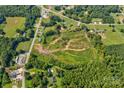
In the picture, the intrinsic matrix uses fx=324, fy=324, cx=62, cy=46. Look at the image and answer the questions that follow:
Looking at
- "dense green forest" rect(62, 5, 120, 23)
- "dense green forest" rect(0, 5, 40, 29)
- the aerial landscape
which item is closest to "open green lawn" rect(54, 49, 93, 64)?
the aerial landscape

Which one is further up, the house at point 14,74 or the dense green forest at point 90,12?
the dense green forest at point 90,12

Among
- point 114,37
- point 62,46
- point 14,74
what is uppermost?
point 114,37

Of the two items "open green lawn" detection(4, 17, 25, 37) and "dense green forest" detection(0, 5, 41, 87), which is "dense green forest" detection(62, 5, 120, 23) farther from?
"open green lawn" detection(4, 17, 25, 37)

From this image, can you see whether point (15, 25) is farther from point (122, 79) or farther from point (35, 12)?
point (122, 79)

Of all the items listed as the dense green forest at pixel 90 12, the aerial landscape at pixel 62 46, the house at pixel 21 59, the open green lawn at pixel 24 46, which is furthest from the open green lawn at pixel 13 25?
the dense green forest at pixel 90 12

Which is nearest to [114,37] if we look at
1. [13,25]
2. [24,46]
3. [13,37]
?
[24,46]

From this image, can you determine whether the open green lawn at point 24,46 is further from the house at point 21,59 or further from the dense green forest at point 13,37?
the house at point 21,59

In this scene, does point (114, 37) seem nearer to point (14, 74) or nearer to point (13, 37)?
point (13, 37)

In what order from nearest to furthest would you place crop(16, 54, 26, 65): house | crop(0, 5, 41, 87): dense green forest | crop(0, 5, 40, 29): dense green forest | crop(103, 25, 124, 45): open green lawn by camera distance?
1. crop(0, 5, 41, 87): dense green forest
2. crop(16, 54, 26, 65): house
3. crop(103, 25, 124, 45): open green lawn
4. crop(0, 5, 40, 29): dense green forest
